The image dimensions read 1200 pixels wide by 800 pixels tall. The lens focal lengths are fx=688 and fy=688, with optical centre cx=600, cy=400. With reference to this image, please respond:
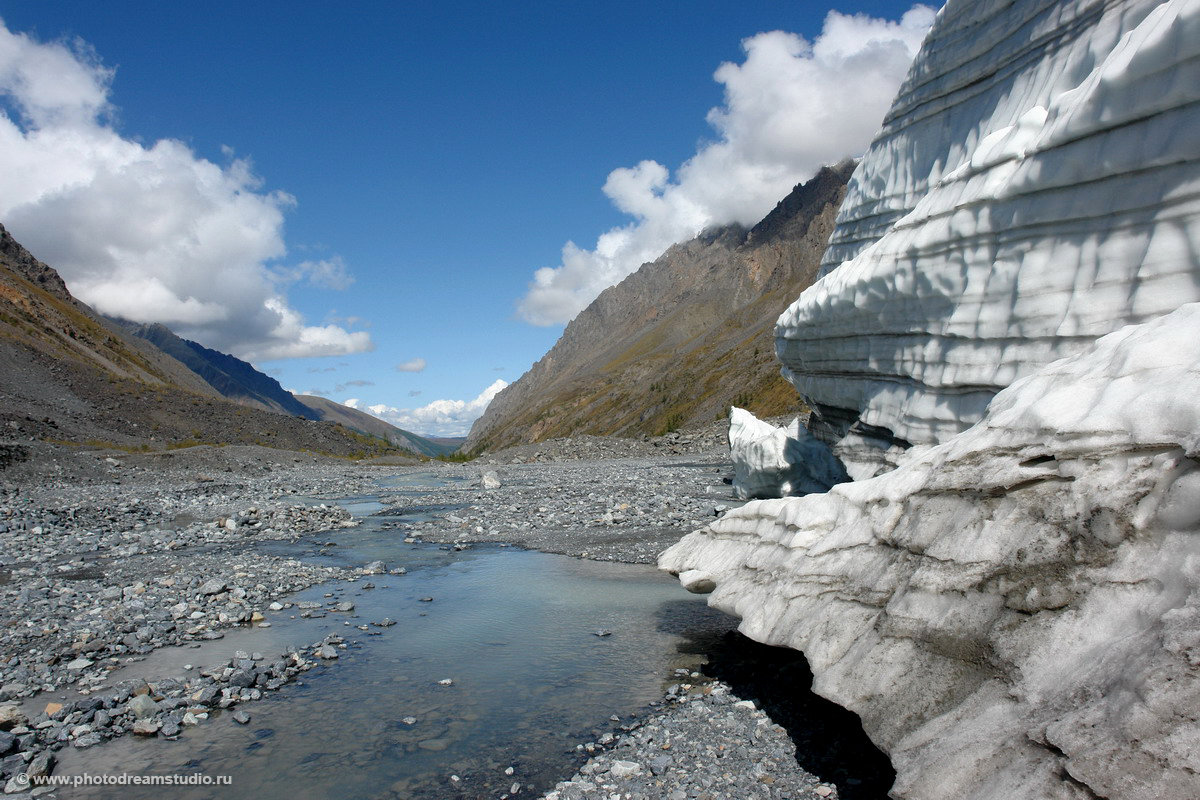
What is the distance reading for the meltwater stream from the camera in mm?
7043

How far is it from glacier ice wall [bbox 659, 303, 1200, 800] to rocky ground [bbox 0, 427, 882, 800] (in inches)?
62.8

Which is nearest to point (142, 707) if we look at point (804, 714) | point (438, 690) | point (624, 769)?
point (438, 690)

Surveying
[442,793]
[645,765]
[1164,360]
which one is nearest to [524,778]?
[442,793]

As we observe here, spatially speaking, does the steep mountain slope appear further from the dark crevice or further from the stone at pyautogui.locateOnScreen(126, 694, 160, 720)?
the dark crevice

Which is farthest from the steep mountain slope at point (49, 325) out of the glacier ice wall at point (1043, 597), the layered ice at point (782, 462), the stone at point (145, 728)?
the glacier ice wall at point (1043, 597)

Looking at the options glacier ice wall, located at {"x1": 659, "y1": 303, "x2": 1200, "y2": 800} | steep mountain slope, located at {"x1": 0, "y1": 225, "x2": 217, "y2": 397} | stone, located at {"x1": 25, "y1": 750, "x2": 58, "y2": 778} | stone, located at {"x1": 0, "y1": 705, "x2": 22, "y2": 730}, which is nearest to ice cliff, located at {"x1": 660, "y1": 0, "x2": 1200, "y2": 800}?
glacier ice wall, located at {"x1": 659, "y1": 303, "x2": 1200, "y2": 800}

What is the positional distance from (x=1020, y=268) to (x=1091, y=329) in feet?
4.48

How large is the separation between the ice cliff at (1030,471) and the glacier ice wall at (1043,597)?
17 mm

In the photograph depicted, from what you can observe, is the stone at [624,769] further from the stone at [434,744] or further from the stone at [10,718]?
the stone at [10,718]

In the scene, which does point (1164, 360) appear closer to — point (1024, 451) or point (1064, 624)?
point (1024, 451)

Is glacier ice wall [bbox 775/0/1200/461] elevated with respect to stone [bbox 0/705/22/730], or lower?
elevated

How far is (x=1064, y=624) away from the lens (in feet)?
15.7

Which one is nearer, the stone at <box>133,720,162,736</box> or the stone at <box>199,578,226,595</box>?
the stone at <box>133,720,162,736</box>

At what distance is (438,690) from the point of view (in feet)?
30.0
